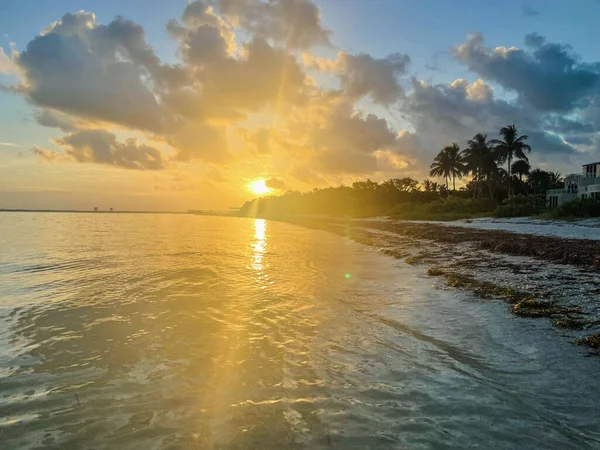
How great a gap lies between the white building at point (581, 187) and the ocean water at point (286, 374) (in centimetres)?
6269

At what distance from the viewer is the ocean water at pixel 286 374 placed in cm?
400

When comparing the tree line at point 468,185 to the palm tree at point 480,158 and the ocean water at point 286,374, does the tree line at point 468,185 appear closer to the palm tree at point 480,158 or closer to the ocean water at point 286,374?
the palm tree at point 480,158

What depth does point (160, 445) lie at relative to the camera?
3793 millimetres

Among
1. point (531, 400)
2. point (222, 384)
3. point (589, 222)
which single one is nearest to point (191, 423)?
point (222, 384)

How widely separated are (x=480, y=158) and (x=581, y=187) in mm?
20198

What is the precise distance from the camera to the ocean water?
400cm

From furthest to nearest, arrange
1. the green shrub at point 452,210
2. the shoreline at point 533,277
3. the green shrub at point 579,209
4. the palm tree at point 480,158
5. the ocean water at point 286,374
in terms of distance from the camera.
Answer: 1. the palm tree at point 480,158
2. the green shrub at point 452,210
3. the green shrub at point 579,209
4. the shoreline at point 533,277
5. the ocean water at point 286,374

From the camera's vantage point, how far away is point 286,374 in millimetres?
5527

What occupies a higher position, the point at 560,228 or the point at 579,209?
the point at 579,209

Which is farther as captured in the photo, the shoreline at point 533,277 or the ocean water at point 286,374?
the shoreline at point 533,277

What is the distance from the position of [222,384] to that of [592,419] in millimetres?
4262

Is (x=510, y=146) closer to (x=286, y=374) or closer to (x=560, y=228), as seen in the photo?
(x=560, y=228)

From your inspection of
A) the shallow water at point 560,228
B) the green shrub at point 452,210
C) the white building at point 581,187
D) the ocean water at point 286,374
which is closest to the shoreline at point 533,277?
the ocean water at point 286,374

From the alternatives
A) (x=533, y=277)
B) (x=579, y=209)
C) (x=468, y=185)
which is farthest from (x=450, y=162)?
(x=533, y=277)
